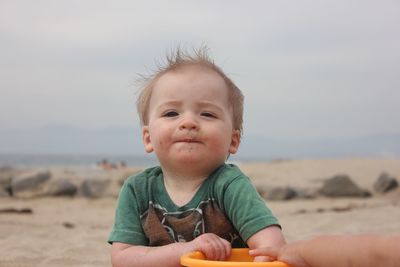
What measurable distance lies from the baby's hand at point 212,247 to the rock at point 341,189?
6930 millimetres

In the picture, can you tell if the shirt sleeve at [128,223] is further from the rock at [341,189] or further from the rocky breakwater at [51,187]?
the rocky breakwater at [51,187]

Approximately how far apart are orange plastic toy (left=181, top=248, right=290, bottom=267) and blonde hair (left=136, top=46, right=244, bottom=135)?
25.4 inches

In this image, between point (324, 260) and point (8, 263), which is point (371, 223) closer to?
point (8, 263)

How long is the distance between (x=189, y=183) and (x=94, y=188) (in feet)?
24.1

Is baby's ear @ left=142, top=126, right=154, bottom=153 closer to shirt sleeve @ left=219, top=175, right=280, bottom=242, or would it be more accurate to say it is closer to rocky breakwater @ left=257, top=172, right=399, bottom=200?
shirt sleeve @ left=219, top=175, right=280, bottom=242

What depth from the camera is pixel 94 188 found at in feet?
31.5

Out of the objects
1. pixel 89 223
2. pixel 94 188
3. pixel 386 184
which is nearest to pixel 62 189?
pixel 94 188

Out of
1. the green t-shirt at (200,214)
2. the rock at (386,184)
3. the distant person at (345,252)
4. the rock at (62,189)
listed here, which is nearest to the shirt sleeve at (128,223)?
the green t-shirt at (200,214)

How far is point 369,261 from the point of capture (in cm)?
162

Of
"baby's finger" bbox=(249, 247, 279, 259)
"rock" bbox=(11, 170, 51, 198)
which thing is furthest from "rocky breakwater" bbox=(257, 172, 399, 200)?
"baby's finger" bbox=(249, 247, 279, 259)

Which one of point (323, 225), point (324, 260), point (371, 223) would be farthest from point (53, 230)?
point (324, 260)

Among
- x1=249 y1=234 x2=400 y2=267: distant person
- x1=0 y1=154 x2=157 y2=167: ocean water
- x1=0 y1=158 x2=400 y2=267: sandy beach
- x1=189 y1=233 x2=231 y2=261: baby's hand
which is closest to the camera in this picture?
x1=249 y1=234 x2=400 y2=267: distant person

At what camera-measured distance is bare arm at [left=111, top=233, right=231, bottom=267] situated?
2072 mm

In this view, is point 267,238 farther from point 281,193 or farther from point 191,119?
point 281,193
